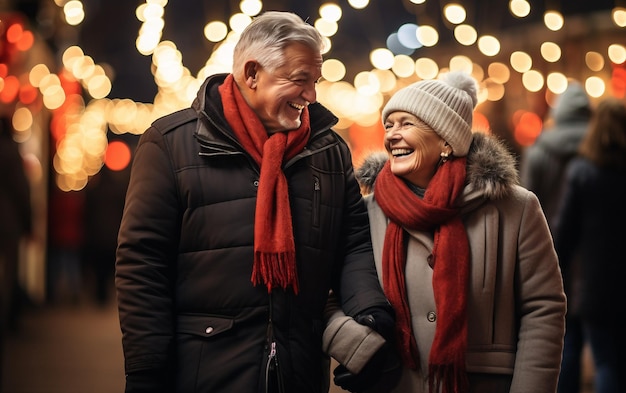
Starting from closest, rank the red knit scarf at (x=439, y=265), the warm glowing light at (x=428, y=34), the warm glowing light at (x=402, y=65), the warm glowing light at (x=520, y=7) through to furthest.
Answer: the red knit scarf at (x=439, y=265) → the warm glowing light at (x=520, y=7) → the warm glowing light at (x=428, y=34) → the warm glowing light at (x=402, y=65)

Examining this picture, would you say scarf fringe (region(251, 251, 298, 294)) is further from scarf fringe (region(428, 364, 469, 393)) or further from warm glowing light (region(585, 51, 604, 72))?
warm glowing light (region(585, 51, 604, 72))

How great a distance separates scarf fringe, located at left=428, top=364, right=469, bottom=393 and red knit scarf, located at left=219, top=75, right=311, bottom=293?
649mm

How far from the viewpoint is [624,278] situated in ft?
20.4

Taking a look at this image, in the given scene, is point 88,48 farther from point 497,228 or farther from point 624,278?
point 497,228

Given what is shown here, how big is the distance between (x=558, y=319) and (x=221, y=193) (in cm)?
147

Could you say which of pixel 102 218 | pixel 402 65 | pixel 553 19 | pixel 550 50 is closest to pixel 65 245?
pixel 102 218

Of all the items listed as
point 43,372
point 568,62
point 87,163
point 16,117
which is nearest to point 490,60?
point 568,62

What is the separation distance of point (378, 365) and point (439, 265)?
1.56ft

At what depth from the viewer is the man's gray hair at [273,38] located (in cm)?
401

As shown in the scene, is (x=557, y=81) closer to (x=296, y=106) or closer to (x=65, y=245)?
(x=65, y=245)

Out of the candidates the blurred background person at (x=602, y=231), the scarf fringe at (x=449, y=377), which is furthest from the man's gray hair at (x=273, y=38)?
the blurred background person at (x=602, y=231)

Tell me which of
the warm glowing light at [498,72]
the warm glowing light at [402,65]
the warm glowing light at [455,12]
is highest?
the warm glowing light at [498,72]

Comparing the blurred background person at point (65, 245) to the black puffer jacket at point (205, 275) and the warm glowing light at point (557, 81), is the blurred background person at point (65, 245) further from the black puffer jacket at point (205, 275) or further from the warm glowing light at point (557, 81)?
the black puffer jacket at point (205, 275)

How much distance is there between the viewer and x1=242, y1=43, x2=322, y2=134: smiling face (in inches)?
158
